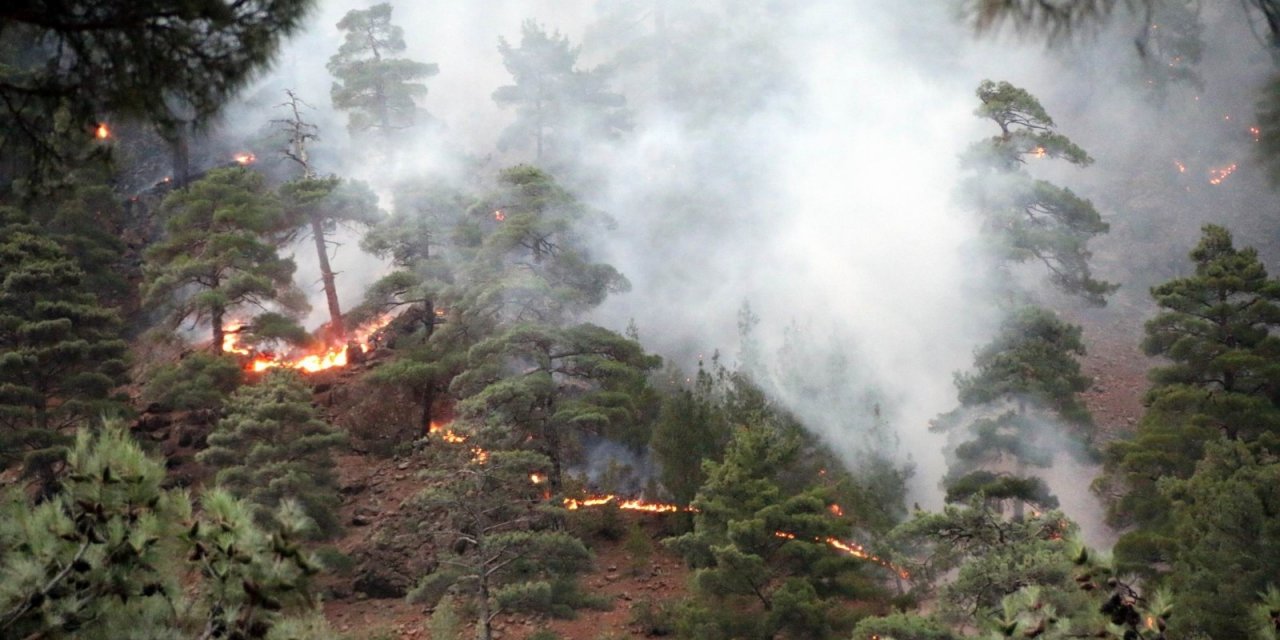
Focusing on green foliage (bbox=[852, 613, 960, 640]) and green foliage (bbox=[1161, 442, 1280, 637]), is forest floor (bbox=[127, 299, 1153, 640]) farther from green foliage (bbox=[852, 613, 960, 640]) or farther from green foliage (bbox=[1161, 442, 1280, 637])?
green foliage (bbox=[1161, 442, 1280, 637])

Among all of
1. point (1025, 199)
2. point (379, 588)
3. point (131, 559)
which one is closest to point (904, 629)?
point (131, 559)

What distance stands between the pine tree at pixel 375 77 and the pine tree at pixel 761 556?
971 inches

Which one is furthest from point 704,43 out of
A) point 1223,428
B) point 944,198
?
point 1223,428

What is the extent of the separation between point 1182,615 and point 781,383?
12.6 m

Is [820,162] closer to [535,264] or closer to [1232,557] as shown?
[535,264]

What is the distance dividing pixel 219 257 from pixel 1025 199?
62.6 feet

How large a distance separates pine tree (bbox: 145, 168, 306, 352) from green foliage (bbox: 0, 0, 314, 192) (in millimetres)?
17478

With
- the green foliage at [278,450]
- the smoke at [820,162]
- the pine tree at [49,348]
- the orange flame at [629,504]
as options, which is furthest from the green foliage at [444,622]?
the smoke at [820,162]

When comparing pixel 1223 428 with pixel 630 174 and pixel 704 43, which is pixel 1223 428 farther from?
pixel 704 43

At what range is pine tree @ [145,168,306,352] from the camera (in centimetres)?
2172

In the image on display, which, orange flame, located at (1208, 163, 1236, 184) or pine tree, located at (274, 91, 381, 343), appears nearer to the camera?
pine tree, located at (274, 91, 381, 343)

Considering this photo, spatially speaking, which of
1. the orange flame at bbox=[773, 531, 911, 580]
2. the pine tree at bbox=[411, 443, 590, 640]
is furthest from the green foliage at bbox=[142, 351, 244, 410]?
the orange flame at bbox=[773, 531, 911, 580]

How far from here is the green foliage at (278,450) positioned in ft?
53.1

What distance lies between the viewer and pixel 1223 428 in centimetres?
1666
